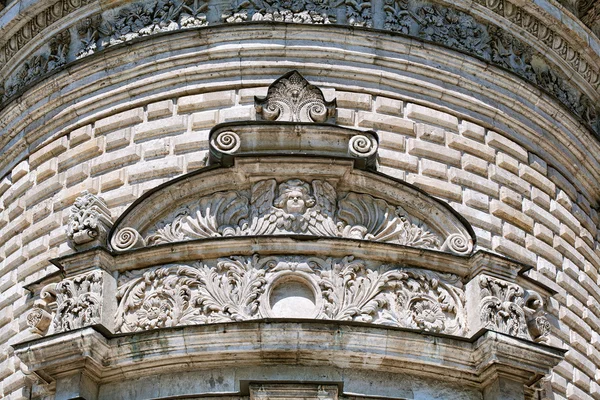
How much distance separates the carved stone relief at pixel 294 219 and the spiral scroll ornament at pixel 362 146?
0.45m

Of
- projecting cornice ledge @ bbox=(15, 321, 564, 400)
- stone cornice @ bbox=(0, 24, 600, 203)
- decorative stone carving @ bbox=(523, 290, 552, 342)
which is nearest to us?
projecting cornice ledge @ bbox=(15, 321, 564, 400)

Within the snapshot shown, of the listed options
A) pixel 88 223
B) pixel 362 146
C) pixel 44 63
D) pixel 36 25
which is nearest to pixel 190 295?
pixel 88 223

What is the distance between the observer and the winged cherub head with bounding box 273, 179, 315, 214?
1798cm

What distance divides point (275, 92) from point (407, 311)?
120 inches

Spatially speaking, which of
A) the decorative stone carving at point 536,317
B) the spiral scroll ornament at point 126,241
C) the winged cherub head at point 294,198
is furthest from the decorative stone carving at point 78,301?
the decorative stone carving at point 536,317

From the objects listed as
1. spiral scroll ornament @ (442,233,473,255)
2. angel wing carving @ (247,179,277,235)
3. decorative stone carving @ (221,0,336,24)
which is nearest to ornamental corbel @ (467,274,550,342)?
spiral scroll ornament @ (442,233,473,255)

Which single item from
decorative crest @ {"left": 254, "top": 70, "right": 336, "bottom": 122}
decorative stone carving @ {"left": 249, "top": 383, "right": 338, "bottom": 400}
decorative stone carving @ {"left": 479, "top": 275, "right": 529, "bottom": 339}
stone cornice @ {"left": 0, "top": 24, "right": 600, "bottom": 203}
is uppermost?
stone cornice @ {"left": 0, "top": 24, "right": 600, "bottom": 203}

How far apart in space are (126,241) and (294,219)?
69.4 inches

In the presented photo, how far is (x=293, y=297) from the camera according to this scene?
17438 millimetres

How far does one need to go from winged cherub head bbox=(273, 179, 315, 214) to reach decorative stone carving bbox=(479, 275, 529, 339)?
1989mm

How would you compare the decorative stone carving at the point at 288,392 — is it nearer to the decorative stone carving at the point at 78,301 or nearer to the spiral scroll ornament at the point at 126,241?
the decorative stone carving at the point at 78,301

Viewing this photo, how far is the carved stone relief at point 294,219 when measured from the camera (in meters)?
17.9

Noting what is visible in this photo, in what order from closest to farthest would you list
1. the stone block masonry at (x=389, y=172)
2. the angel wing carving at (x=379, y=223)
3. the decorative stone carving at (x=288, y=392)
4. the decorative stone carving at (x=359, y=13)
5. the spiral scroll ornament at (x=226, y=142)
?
the decorative stone carving at (x=288, y=392), the angel wing carving at (x=379, y=223), the spiral scroll ornament at (x=226, y=142), the stone block masonry at (x=389, y=172), the decorative stone carving at (x=359, y=13)

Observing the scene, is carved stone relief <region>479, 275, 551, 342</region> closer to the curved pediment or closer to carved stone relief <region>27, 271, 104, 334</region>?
the curved pediment
